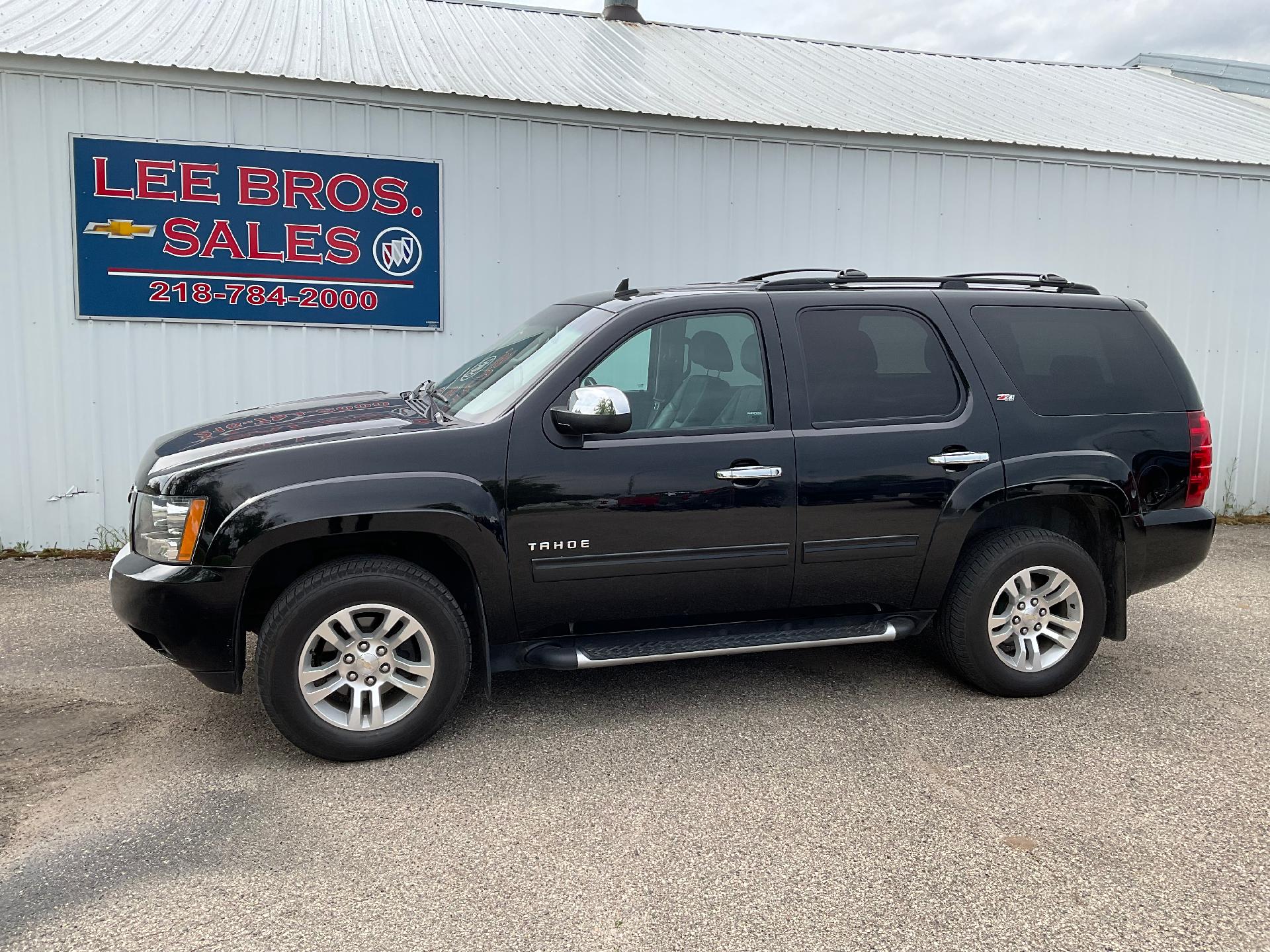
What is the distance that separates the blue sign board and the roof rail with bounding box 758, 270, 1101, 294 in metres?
3.76

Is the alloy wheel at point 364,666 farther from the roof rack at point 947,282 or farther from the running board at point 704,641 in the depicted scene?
the roof rack at point 947,282

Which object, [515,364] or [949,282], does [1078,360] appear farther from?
[515,364]

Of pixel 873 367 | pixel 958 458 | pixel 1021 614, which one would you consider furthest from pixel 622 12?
pixel 1021 614

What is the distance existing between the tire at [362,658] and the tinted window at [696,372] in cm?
119

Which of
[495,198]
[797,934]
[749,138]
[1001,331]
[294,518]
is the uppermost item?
[749,138]

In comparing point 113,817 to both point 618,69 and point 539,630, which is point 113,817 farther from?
point 618,69

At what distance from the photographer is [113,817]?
11.3 ft

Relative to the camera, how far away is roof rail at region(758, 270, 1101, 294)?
4539 mm

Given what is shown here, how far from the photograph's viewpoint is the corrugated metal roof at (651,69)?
309 inches

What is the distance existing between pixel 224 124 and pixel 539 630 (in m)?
5.03

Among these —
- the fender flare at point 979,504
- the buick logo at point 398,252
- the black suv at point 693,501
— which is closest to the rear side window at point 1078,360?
the black suv at point 693,501

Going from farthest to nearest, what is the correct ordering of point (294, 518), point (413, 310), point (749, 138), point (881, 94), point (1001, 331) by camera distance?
1. point (881, 94)
2. point (749, 138)
3. point (413, 310)
4. point (1001, 331)
5. point (294, 518)

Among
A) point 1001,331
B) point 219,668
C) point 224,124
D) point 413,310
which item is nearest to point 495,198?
point 413,310

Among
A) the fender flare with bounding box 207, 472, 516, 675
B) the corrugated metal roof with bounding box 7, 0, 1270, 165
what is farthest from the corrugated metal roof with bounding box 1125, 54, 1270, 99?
the fender flare with bounding box 207, 472, 516, 675
